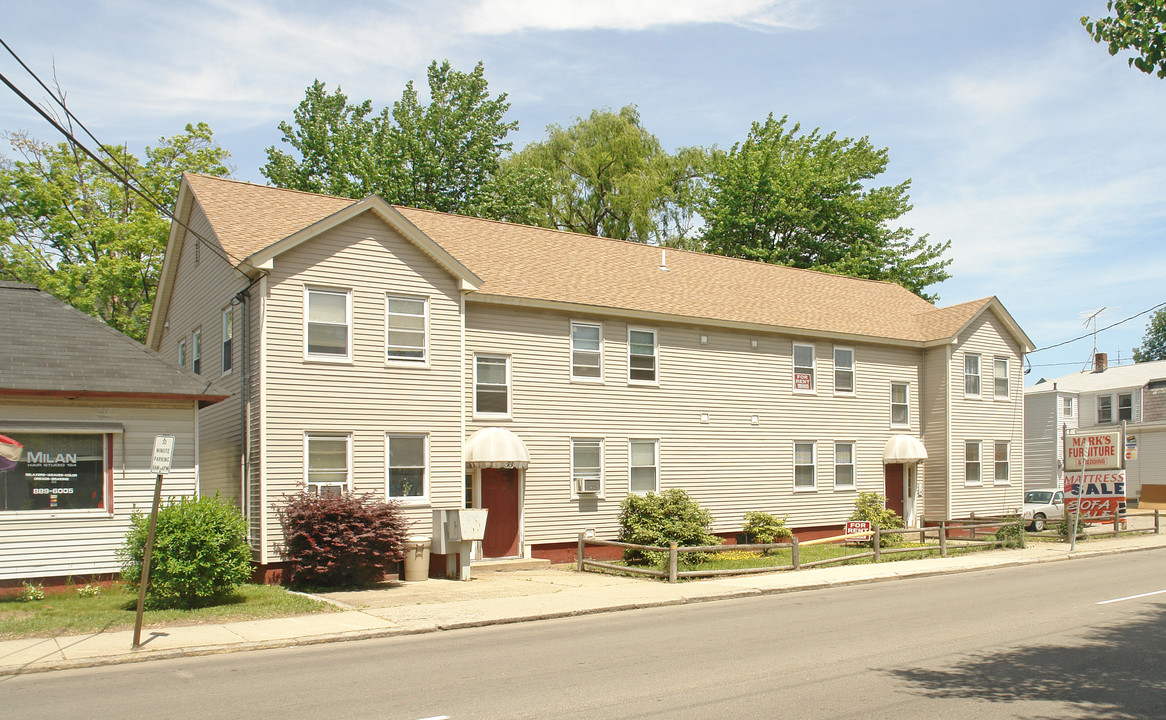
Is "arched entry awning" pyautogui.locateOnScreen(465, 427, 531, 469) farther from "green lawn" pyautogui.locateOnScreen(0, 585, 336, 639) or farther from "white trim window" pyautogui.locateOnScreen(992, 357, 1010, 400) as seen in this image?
"white trim window" pyautogui.locateOnScreen(992, 357, 1010, 400)

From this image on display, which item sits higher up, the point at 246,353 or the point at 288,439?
the point at 246,353

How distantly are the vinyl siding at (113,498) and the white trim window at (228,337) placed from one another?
276cm

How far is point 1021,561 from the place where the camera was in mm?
23672

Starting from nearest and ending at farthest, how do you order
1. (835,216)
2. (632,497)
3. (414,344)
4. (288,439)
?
(288,439) → (414,344) → (632,497) → (835,216)

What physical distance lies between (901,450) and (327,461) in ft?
62.2

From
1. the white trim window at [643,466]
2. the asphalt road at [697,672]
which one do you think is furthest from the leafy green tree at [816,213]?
the asphalt road at [697,672]

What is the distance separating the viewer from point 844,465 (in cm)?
2956

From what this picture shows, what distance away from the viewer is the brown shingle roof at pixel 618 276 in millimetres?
21891

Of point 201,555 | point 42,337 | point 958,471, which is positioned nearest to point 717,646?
point 201,555

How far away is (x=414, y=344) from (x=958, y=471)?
65.0 ft

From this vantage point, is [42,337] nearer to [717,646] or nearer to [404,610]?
[404,610]

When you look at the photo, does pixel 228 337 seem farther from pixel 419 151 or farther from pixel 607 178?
pixel 607 178

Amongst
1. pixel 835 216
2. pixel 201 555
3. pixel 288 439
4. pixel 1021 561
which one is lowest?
pixel 1021 561

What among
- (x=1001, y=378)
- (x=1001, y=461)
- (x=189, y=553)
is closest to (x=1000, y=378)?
(x=1001, y=378)
